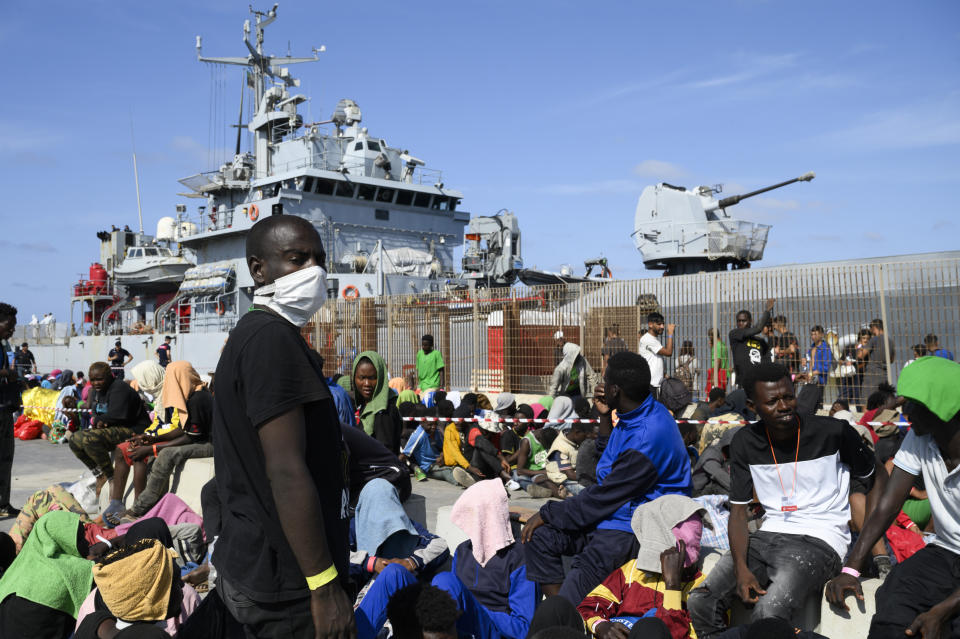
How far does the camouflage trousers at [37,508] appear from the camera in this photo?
5059 millimetres

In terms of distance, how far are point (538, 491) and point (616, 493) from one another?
13.2 ft

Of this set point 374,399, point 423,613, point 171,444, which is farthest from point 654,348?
point 423,613

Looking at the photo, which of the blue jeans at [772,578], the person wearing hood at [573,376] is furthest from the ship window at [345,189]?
the blue jeans at [772,578]

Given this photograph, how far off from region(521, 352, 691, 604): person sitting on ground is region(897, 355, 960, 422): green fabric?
1134 mm

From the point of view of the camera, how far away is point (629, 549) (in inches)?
144

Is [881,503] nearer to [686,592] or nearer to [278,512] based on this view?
[686,592]

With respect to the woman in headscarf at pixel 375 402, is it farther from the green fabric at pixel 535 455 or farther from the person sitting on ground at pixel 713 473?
the green fabric at pixel 535 455

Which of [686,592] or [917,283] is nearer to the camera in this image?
[686,592]

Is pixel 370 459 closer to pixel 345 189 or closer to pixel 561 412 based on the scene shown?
pixel 561 412

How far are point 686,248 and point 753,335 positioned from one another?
11.6m

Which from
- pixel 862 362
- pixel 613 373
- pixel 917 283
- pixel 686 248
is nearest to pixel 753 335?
pixel 862 362

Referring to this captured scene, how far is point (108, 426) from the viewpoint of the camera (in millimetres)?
7617

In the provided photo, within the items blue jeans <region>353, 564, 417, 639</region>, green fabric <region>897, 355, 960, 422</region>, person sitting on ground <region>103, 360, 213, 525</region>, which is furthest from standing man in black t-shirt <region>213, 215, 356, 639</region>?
person sitting on ground <region>103, 360, 213, 525</region>

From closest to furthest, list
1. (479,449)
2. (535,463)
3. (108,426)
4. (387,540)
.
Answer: (387,540) → (108,426) → (479,449) → (535,463)
